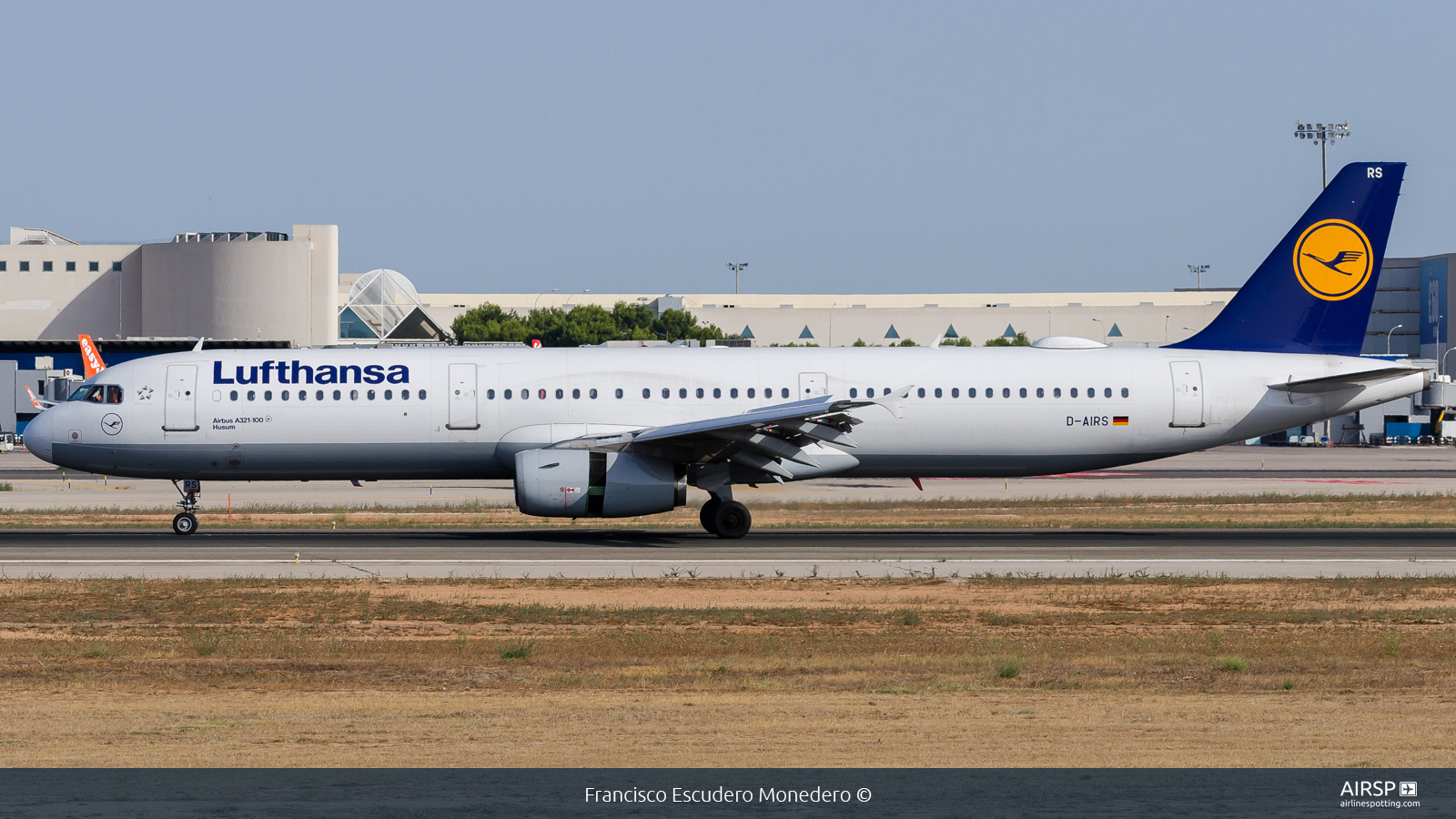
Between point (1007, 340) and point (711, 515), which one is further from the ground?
point (1007, 340)

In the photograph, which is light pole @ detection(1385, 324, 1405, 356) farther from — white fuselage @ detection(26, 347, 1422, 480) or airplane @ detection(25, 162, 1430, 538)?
white fuselage @ detection(26, 347, 1422, 480)

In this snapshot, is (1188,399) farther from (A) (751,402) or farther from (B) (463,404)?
(B) (463,404)

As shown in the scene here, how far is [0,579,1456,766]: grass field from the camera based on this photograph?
11250 mm

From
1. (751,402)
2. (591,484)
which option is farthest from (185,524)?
(751,402)

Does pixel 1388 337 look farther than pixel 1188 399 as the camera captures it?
Yes

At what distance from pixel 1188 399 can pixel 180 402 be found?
23.0 meters

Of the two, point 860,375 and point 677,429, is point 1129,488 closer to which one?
point 860,375

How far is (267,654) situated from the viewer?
55.3 ft

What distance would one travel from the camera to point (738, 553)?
92.1ft

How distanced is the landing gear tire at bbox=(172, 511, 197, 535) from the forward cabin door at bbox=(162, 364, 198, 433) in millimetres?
1913

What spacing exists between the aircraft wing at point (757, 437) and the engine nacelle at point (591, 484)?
0.45 m

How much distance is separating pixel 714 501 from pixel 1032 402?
7.66 meters

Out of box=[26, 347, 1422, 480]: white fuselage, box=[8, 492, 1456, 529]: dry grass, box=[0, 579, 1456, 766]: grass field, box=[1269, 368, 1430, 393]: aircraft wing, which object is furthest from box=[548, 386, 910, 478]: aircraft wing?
box=[1269, 368, 1430, 393]: aircraft wing
